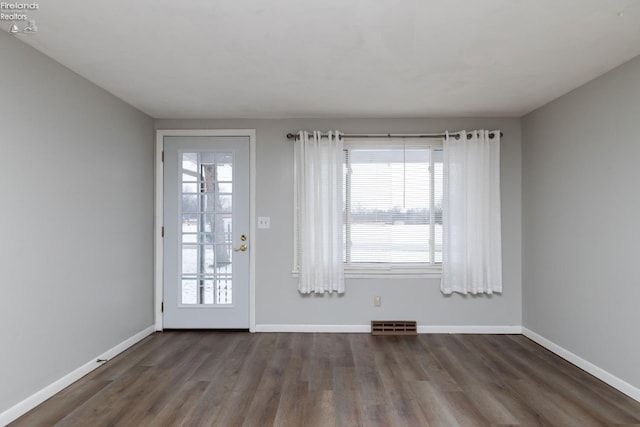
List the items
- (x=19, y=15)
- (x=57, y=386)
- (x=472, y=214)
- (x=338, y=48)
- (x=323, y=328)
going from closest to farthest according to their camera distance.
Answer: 1. (x=19, y=15)
2. (x=338, y=48)
3. (x=57, y=386)
4. (x=472, y=214)
5. (x=323, y=328)

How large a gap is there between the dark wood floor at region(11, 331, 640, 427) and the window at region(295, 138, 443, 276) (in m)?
0.87

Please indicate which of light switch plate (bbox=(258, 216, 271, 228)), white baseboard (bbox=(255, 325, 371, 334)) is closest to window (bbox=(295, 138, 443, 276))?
white baseboard (bbox=(255, 325, 371, 334))

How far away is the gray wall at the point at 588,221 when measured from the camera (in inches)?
102

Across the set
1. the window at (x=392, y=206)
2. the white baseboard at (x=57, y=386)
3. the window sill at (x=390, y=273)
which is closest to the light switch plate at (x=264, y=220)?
the window sill at (x=390, y=273)

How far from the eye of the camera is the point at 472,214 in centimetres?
387

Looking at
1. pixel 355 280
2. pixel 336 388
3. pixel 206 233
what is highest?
pixel 206 233

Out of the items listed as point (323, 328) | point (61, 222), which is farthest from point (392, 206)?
point (61, 222)

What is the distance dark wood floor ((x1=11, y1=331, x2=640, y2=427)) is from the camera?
2291mm

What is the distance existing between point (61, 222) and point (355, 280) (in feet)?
9.07

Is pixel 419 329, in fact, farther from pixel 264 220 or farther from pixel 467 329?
pixel 264 220

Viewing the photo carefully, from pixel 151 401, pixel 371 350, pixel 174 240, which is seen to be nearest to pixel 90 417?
pixel 151 401

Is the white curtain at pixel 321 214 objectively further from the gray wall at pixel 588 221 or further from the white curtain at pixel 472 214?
the gray wall at pixel 588 221

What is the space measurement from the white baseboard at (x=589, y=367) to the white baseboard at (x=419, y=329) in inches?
10.0

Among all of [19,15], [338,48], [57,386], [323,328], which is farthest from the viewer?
[323,328]
